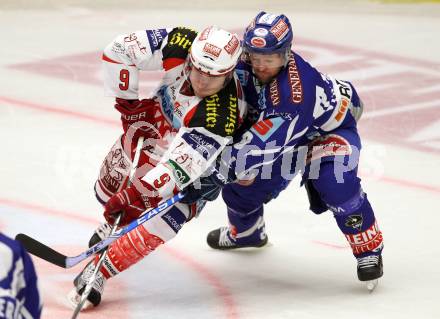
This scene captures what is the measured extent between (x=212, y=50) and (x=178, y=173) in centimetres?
47

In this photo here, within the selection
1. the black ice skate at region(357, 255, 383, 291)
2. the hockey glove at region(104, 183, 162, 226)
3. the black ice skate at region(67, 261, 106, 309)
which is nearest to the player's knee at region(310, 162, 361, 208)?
the black ice skate at region(357, 255, 383, 291)

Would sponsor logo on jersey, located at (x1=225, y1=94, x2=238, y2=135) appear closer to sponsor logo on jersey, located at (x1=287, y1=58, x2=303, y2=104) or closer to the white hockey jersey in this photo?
the white hockey jersey

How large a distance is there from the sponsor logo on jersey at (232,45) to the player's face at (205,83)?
10 cm

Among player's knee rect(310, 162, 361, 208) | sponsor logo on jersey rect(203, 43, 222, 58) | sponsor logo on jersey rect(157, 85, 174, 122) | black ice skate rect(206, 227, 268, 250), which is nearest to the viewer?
sponsor logo on jersey rect(203, 43, 222, 58)

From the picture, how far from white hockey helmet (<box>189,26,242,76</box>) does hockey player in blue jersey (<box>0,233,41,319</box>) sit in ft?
5.19

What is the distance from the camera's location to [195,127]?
12.9ft

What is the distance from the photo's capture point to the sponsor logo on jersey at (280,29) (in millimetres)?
4043

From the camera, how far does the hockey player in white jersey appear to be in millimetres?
3947

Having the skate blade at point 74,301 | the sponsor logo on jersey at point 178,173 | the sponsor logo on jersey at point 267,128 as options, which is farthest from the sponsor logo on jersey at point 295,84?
the skate blade at point 74,301

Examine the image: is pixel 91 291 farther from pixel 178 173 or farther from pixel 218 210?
pixel 218 210

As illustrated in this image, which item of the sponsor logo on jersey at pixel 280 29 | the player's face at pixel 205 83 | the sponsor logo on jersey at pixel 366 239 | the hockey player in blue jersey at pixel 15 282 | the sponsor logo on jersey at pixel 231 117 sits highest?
the hockey player in blue jersey at pixel 15 282

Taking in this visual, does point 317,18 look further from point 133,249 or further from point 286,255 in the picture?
point 133,249

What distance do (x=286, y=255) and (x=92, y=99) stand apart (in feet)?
7.30

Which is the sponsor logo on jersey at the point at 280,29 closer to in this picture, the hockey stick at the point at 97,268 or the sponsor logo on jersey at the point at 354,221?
the sponsor logo on jersey at the point at 354,221
